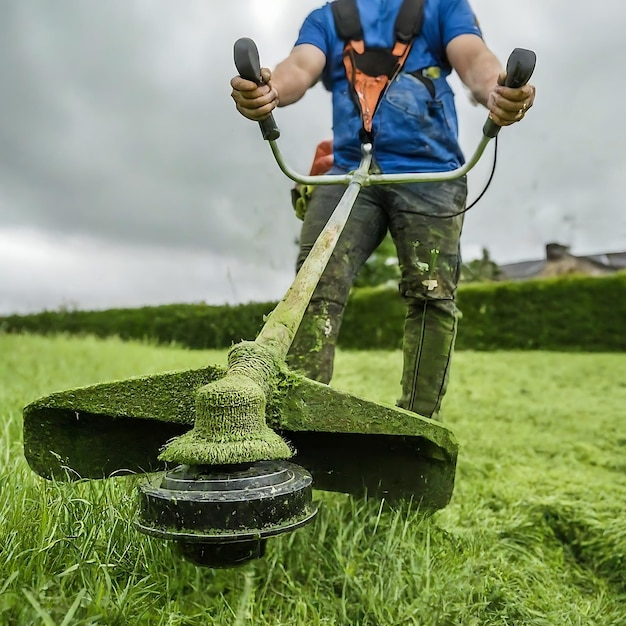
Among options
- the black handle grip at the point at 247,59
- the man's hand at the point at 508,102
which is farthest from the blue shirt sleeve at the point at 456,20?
the black handle grip at the point at 247,59

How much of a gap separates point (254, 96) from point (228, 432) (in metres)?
1.07

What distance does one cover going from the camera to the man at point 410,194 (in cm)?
251

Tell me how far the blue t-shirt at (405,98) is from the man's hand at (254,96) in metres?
0.60

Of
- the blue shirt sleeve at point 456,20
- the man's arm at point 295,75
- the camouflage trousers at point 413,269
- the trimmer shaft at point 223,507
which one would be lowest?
the trimmer shaft at point 223,507

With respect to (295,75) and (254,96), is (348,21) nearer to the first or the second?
(295,75)

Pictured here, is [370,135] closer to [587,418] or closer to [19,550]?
[19,550]

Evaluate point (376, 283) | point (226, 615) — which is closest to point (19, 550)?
point (226, 615)

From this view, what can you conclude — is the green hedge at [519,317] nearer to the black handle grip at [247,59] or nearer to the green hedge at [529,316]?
the green hedge at [529,316]

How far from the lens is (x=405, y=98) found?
2.55 meters

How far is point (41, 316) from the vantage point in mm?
21453

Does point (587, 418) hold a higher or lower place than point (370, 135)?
lower

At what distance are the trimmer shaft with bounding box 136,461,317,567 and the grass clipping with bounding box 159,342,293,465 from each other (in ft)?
0.14

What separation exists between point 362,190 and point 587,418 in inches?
145

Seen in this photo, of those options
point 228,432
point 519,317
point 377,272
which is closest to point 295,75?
point 228,432
